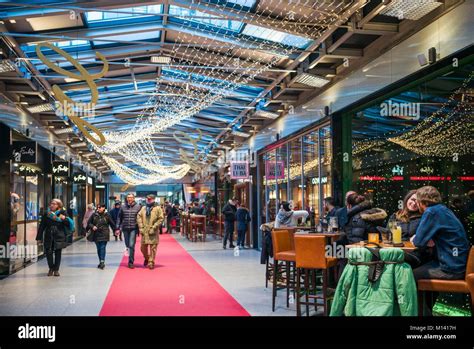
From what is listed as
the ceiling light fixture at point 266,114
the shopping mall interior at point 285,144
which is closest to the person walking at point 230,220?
the shopping mall interior at point 285,144

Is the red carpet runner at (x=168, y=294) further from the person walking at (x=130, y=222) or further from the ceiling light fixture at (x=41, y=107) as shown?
the ceiling light fixture at (x=41, y=107)

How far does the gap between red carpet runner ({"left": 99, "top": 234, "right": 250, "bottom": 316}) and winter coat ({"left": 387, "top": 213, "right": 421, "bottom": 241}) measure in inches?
82.1

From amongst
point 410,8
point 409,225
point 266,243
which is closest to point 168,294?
point 266,243

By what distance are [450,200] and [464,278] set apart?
1846 millimetres

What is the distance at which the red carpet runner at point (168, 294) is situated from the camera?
6684mm

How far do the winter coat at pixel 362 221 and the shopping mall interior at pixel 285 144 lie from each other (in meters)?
0.02

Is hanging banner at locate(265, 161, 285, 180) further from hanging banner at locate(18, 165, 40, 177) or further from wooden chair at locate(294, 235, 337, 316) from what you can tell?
wooden chair at locate(294, 235, 337, 316)

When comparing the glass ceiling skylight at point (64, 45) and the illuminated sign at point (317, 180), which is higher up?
the glass ceiling skylight at point (64, 45)

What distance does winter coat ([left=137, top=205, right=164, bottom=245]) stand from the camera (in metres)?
11.1

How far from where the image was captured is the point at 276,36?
8680mm

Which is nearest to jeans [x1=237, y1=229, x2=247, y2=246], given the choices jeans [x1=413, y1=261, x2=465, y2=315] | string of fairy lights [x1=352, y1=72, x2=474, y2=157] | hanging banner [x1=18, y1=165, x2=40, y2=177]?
hanging banner [x1=18, y1=165, x2=40, y2=177]

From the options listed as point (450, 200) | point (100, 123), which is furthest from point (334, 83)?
point (100, 123)

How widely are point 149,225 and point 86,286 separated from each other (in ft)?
8.31
